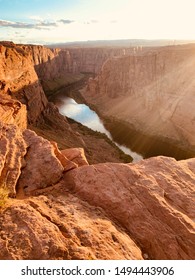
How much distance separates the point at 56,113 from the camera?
59781mm

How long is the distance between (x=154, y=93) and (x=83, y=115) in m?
18.0

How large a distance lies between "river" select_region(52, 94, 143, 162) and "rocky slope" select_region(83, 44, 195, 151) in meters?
3.92

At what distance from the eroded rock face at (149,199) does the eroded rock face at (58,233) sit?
0.58 m

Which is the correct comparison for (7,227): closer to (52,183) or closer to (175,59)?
(52,183)

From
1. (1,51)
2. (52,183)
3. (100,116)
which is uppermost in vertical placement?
(1,51)

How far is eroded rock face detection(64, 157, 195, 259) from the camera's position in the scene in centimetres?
959

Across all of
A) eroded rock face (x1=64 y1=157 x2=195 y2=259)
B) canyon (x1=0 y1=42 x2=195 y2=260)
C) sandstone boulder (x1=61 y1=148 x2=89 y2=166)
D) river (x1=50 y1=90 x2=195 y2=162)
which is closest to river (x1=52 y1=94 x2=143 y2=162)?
river (x1=50 y1=90 x2=195 y2=162)

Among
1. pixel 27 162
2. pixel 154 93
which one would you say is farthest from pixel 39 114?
pixel 27 162

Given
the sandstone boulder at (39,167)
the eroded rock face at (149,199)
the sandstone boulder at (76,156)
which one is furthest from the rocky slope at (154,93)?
the sandstone boulder at (39,167)

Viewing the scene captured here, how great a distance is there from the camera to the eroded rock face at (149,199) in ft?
31.5

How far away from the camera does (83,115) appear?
2992 inches

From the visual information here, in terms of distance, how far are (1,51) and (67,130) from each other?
15737mm

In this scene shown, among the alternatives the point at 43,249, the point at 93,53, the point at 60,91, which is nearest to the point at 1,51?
the point at 43,249

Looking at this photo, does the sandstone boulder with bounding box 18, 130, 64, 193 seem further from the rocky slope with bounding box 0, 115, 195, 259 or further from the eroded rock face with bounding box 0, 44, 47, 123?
the eroded rock face with bounding box 0, 44, 47, 123
